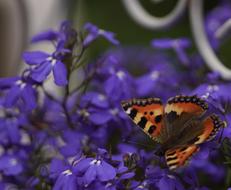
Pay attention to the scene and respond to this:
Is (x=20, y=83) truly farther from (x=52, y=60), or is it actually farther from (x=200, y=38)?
(x=200, y=38)

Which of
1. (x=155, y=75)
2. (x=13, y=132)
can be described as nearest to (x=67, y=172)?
(x=13, y=132)

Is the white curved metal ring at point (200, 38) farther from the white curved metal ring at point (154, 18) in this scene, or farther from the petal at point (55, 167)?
the petal at point (55, 167)

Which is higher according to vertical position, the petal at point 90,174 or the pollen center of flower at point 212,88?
the pollen center of flower at point 212,88

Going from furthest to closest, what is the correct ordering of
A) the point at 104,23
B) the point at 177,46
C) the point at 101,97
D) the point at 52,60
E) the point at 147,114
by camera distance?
the point at 104,23
the point at 177,46
the point at 101,97
the point at 52,60
the point at 147,114

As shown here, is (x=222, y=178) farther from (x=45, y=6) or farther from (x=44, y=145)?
(x=45, y=6)

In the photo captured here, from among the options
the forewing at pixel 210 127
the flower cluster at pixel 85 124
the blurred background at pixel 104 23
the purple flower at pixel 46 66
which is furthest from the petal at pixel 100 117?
the blurred background at pixel 104 23

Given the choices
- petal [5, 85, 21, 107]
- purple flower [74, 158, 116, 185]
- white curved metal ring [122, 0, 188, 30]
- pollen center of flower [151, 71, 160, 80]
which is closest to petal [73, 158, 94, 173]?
purple flower [74, 158, 116, 185]

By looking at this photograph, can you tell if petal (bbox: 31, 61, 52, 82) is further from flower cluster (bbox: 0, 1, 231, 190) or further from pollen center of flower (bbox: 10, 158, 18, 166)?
pollen center of flower (bbox: 10, 158, 18, 166)

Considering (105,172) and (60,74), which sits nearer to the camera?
(105,172)
